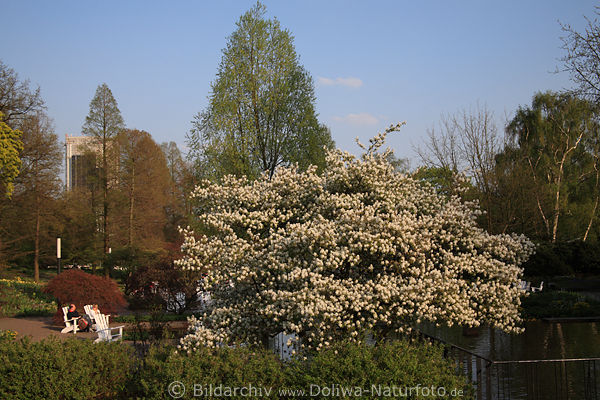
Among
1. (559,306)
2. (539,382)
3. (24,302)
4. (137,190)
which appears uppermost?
(137,190)

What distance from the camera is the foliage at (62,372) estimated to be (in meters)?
7.16

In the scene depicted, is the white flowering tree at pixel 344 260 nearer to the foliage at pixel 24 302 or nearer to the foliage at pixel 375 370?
the foliage at pixel 375 370

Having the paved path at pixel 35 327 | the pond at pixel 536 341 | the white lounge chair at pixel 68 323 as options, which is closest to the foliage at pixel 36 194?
the paved path at pixel 35 327

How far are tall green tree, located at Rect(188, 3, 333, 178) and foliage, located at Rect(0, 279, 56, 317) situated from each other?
32.4 feet

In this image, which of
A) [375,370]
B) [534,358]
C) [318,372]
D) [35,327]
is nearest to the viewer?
[375,370]

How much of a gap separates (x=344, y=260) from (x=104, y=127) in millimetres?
37201

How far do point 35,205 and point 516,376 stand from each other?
36596mm

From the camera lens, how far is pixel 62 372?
7266 mm

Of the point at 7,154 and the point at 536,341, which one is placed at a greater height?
the point at 7,154

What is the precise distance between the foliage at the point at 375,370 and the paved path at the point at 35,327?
44.3 ft

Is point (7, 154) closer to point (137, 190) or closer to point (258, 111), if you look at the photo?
point (258, 111)

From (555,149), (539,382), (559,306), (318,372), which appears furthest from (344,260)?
(555,149)

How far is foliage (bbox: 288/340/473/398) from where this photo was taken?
241 inches

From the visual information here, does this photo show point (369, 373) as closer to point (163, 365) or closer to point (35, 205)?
point (163, 365)
